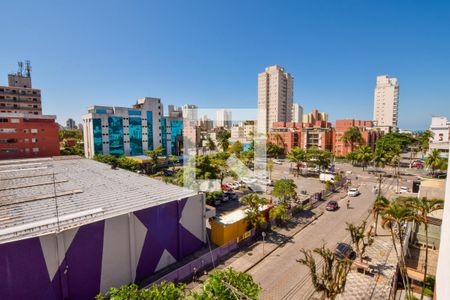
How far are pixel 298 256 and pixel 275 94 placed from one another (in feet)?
289

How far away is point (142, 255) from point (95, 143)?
130 ft

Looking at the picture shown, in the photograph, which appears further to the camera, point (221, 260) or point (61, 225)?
point (221, 260)

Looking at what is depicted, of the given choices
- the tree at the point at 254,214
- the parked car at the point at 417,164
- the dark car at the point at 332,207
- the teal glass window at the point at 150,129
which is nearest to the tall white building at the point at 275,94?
the parked car at the point at 417,164

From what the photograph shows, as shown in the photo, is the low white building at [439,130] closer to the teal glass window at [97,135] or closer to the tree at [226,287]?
the tree at [226,287]

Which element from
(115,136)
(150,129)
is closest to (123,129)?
(115,136)

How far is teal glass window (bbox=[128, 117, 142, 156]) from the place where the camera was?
5013 centimetres

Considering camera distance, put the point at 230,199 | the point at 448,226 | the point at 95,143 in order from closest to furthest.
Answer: the point at 448,226, the point at 230,199, the point at 95,143

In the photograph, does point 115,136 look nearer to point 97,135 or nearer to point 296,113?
point 97,135

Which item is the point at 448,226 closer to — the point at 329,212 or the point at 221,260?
the point at 221,260

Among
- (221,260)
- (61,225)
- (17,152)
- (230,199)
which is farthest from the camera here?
(17,152)

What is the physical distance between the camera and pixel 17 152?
3478cm

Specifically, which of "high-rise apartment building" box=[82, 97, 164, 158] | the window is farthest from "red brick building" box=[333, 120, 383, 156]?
the window

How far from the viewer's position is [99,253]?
37.4 ft

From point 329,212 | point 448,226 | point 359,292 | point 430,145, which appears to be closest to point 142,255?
point 359,292
